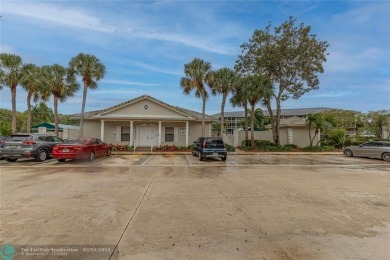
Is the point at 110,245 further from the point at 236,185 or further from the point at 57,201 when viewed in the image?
the point at 236,185

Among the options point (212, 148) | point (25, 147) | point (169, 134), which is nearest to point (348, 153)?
point (212, 148)

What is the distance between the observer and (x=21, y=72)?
84.2ft

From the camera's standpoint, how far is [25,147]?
14797 millimetres

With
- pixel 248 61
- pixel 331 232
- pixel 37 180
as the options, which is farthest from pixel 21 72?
pixel 331 232

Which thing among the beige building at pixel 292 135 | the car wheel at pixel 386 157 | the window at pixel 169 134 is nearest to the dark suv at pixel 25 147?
the window at pixel 169 134

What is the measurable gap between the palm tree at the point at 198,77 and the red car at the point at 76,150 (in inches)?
441

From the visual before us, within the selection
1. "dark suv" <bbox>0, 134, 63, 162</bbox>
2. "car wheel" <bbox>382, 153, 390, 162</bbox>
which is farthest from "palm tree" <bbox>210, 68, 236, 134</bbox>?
"dark suv" <bbox>0, 134, 63, 162</bbox>

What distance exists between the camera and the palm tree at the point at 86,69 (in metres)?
24.3

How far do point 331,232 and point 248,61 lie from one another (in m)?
25.9

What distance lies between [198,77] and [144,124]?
7.22 meters

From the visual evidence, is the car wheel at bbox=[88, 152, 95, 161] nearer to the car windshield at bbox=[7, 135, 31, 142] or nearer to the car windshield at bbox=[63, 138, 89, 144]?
the car windshield at bbox=[63, 138, 89, 144]

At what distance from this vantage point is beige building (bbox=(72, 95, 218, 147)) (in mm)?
25094

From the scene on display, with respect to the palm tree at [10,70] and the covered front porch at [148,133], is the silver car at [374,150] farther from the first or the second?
the palm tree at [10,70]

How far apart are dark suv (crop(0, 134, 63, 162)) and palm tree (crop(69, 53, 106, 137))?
909 cm
